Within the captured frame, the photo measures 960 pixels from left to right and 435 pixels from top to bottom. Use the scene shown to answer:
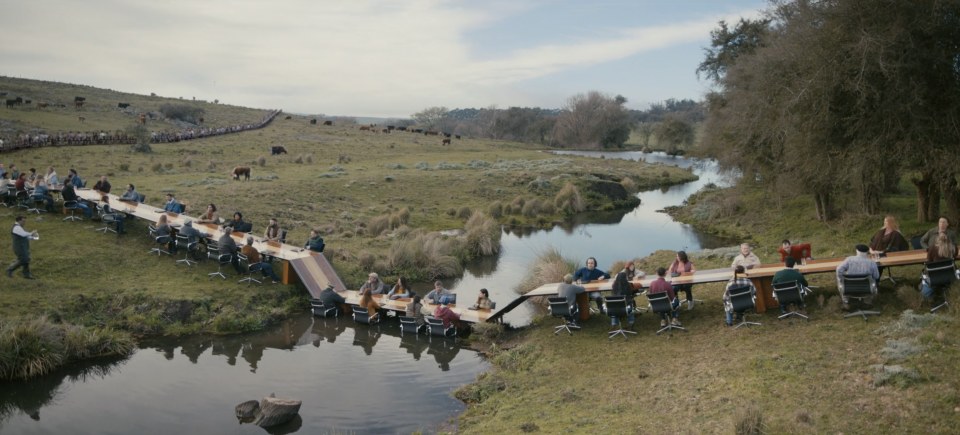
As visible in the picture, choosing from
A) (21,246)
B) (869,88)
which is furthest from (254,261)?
(869,88)

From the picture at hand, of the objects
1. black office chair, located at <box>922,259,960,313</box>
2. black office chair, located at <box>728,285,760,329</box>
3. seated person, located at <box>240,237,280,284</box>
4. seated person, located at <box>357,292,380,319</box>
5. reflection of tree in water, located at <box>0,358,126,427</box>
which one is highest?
black office chair, located at <box>922,259,960,313</box>

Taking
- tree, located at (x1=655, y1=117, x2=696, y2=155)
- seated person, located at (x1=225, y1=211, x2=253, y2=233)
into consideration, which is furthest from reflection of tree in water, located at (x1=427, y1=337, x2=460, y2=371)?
tree, located at (x1=655, y1=117, x2=696, y2=155)

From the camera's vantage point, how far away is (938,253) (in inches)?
575

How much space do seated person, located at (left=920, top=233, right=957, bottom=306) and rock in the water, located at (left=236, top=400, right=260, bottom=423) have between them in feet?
47.1

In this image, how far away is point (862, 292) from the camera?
14203 millimetres

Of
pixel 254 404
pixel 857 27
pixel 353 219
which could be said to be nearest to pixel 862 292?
pixel 857 27

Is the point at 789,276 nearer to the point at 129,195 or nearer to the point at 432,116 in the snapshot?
the point at 129,195

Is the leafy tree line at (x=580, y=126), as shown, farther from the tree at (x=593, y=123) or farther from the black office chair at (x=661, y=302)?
the black office chair at (x=661, y=302)

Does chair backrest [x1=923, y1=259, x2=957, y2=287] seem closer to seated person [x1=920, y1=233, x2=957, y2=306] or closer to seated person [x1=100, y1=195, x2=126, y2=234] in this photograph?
seated person [x1=920, y1=233, x2=957, y2=306]

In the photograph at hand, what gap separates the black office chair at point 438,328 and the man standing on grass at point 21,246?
11944 millimetres

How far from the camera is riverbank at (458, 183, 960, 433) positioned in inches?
396

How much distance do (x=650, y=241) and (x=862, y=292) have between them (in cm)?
2085

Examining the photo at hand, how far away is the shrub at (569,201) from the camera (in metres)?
46.1

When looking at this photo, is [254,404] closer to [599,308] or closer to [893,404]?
[599,308]
